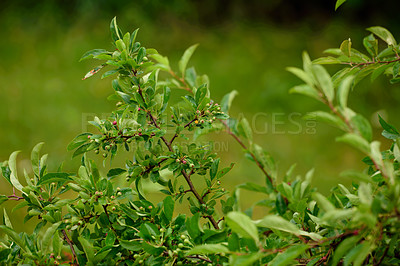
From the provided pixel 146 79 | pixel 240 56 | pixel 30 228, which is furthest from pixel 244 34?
pixel 146 79

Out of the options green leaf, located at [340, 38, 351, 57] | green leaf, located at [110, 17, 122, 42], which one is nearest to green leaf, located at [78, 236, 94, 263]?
green leaf, located at [110, 17, 122, 42]

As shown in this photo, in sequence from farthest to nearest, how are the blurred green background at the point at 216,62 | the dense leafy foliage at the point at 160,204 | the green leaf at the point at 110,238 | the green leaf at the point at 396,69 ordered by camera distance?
the blurred green background at the point at 216,62 → the green leaf at the point at 396,69 → the green leaf at the point at 110,238 → the dense leafy foliage at the point at 160,204

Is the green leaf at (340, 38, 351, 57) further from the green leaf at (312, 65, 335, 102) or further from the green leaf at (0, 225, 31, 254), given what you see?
the green leaf at (0, 225, 31, 254)

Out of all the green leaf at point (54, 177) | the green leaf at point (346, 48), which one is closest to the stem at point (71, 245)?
the green leaf at point (54, 177)

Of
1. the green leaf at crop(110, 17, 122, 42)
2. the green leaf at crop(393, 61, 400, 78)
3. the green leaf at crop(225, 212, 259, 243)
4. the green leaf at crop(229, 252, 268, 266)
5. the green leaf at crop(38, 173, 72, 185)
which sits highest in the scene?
the green leaf at crop(110, 17, 122, 42)

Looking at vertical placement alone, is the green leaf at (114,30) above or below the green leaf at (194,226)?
above

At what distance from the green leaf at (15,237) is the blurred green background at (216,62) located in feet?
6.46

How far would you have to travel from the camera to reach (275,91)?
3410mm

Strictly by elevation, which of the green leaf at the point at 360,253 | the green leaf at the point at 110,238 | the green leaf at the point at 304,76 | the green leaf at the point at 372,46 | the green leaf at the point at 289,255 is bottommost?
the green leaf at the point at 360,253

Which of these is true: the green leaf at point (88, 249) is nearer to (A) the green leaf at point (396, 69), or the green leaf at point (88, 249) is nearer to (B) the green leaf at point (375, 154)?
(B) the green leaf at point (375, 154)

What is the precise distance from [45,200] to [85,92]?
107 inches

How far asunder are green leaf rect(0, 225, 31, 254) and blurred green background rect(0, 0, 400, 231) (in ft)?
6.46

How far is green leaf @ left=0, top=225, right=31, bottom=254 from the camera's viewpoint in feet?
2.60

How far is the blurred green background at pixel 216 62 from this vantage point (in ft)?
9.78
